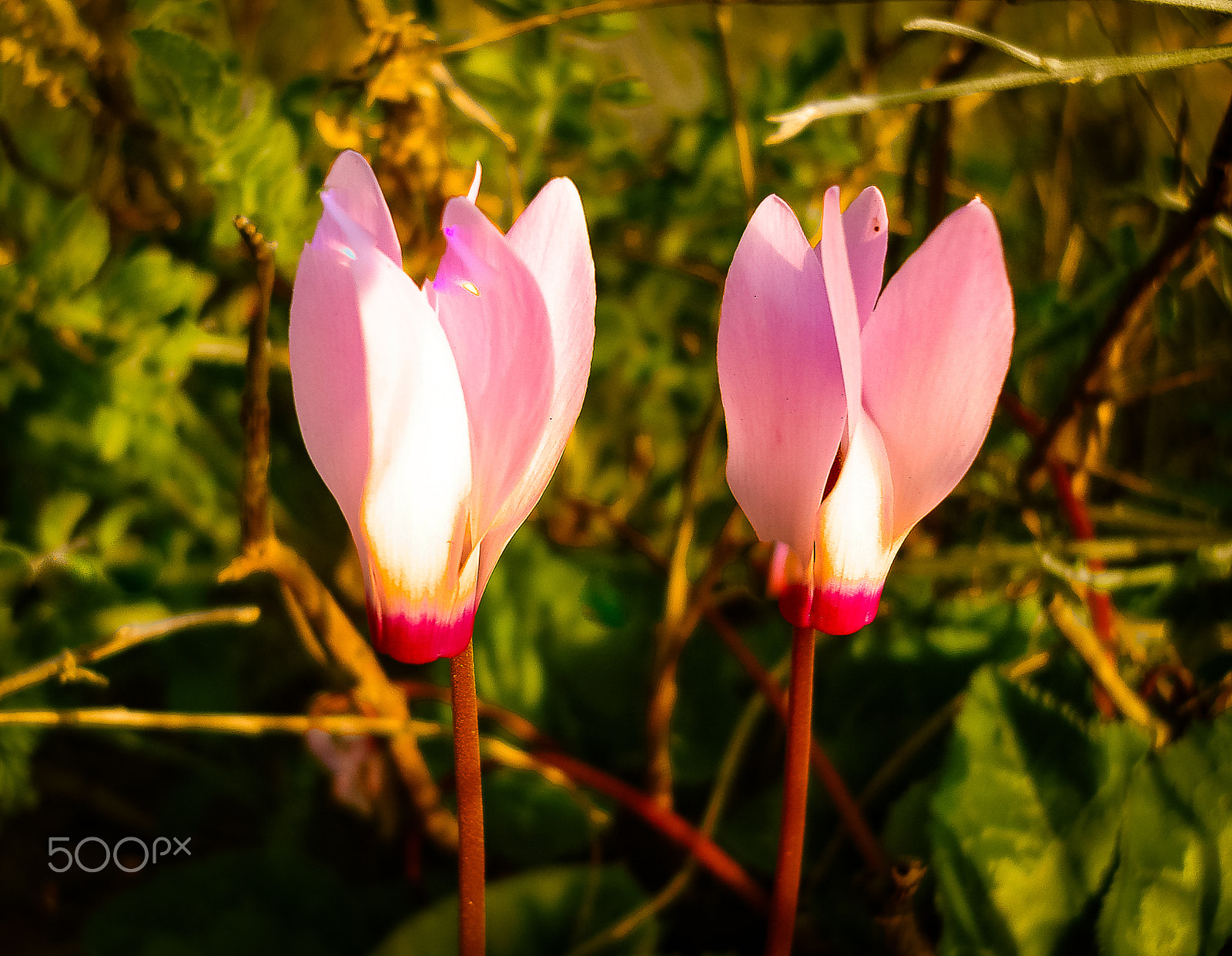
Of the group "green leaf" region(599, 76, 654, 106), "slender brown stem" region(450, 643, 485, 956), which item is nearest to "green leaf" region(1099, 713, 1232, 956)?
"slender brown stem" region(450, 643, 485, 956)

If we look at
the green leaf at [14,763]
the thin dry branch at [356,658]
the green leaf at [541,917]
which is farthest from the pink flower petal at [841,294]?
the green leaf at [14,763]

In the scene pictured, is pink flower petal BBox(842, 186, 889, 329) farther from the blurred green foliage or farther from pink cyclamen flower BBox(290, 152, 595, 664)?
the blurred green foliage

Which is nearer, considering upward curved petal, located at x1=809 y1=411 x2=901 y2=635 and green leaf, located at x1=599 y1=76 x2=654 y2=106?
upward curved petal, located at x1=809 y1=411 x2=901 y2=635


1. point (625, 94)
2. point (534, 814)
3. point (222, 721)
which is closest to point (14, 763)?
point (222, 721)

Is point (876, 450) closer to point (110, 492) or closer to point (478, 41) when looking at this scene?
point (478, 41)

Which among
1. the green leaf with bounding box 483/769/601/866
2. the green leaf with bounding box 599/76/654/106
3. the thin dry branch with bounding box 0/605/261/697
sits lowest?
the green leaf with bounding box 483/769/601/866

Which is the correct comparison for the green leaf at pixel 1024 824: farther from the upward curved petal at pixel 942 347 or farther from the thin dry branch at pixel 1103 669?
the upward curved petal at pixel 942 347
